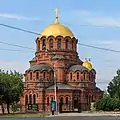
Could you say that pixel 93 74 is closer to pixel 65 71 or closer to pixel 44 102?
pixel 65 71

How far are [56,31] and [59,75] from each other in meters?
8.93

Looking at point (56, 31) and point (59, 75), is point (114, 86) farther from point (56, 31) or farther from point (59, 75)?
point (56, 31)

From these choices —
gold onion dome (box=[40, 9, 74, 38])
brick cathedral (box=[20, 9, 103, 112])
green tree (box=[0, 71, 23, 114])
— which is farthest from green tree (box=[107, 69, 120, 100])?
green tree (box=[0, 71, 23, 114])

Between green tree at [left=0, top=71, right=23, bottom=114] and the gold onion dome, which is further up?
the gold onion dome

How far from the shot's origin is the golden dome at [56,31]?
93000 mm

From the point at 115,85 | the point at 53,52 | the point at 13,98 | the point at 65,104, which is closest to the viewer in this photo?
the point at 13,98

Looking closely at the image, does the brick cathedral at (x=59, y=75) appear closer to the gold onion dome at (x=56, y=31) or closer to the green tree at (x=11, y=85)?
the gold onion dome at (x=56, y=31)

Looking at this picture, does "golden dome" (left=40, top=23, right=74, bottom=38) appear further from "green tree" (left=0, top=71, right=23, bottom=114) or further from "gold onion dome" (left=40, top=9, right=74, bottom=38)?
"green tree" (left=0, top=71, right=23, bottom=114)

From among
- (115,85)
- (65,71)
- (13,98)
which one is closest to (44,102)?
(65,71)

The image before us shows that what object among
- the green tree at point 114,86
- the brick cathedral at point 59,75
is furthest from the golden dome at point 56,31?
the green tree at point 114,86

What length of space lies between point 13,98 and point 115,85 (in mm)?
34524

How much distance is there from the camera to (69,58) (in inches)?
3698

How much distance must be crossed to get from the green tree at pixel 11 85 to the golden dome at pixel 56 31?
17.6m

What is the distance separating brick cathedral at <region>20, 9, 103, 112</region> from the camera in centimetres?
8881
